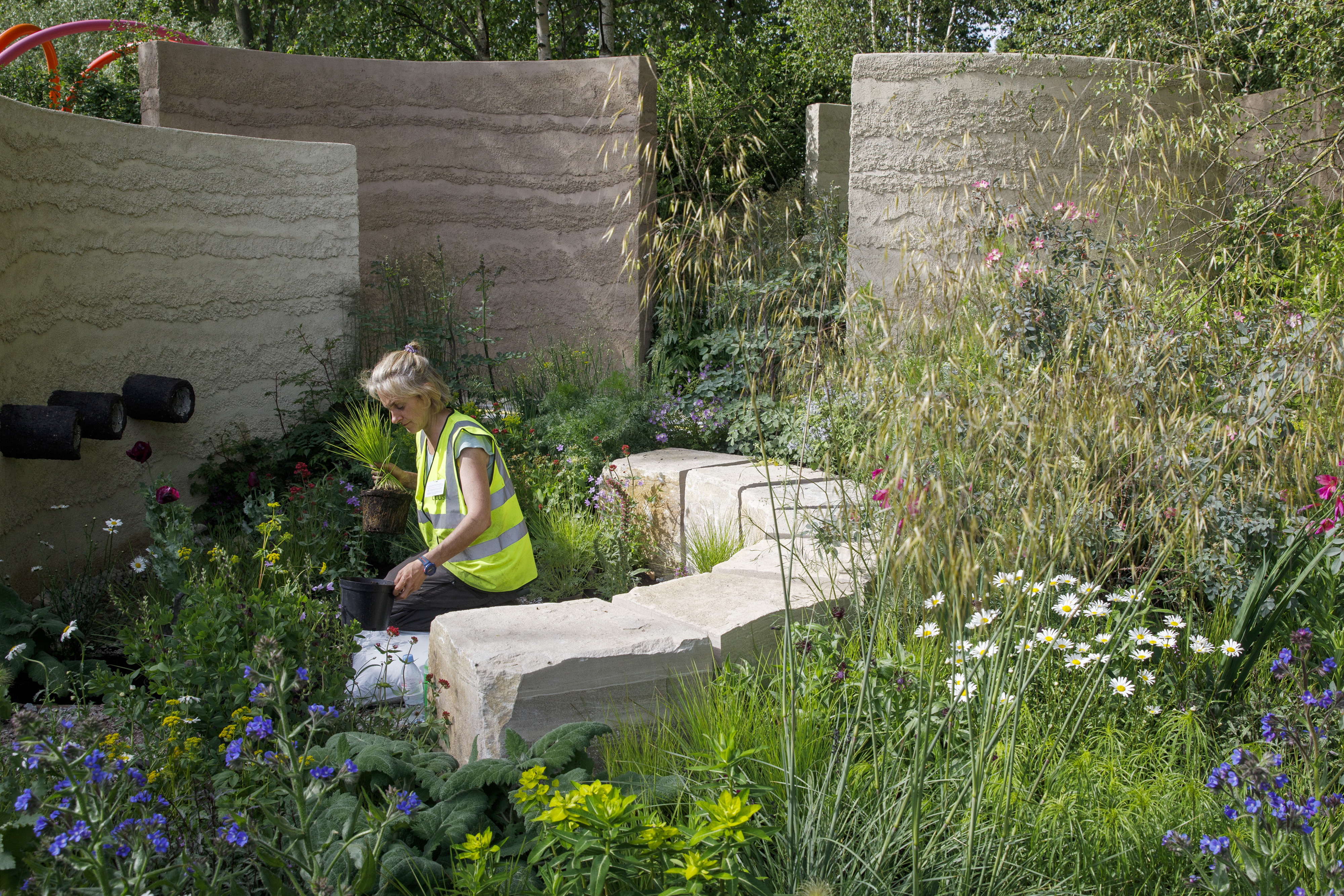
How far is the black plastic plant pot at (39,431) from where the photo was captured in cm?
353

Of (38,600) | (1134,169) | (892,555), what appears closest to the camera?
(892,555)

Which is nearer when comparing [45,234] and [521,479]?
[45,234]

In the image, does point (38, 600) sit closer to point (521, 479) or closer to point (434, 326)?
point (521, 479)

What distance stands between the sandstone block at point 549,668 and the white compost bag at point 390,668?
0.23 meters

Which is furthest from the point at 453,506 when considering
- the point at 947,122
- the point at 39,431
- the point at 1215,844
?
the point at 947,122

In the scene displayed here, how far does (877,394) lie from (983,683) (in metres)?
0.62

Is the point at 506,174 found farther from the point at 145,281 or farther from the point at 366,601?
the point at 366,601

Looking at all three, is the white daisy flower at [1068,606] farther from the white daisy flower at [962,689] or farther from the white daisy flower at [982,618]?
the white daisy flower at [962,689]

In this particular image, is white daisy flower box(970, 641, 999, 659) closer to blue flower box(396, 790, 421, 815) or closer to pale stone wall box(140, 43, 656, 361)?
blue flower box(396, 790, 421, 815)

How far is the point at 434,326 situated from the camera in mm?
5746

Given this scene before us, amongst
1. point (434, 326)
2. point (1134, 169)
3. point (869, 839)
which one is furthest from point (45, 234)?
point (1134, 169)

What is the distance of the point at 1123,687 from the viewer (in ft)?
6.63

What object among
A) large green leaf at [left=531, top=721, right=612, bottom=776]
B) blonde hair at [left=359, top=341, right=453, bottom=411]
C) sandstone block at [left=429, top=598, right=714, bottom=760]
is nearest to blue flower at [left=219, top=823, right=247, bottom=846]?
large green leaf at [left=531, top=721, right=612, bottom=776]

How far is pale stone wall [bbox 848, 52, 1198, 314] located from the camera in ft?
17.3
